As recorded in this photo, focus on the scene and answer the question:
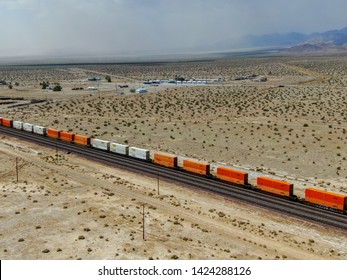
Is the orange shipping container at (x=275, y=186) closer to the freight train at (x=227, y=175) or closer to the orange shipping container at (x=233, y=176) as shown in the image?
the freight train at (x=227, y=175)

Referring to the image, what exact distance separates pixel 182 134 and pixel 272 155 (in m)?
19.9

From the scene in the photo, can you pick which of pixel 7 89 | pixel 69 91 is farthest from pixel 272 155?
pixel 7 89

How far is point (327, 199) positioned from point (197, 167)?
58.1 ft

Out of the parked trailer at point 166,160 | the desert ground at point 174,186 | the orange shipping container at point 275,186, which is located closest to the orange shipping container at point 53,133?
the desert ground at point 174,186

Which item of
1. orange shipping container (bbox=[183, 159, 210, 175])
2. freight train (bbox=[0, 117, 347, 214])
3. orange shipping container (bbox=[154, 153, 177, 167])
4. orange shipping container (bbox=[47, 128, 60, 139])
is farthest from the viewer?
orange shipping container (bbox=[47, 128, 60, 139])

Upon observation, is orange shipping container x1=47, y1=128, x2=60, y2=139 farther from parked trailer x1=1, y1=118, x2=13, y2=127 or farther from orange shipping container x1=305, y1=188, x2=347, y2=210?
orange shipping container x1=305, y1=188, x2=347, y2=210

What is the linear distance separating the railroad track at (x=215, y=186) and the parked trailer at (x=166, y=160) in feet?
2.50

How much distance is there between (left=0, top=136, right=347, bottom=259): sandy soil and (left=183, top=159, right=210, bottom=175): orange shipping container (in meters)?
5.52

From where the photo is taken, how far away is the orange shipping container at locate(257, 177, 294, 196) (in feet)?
151

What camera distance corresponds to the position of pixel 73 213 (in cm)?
4184

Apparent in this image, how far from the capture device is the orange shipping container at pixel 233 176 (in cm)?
5028

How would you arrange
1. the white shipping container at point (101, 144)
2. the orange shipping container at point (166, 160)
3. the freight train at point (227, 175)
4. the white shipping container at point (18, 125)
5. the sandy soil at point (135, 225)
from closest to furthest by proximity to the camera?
the sandy soil at point (135, 225) → the freight train at point (227, 175) → the orange shipping container at point (166, 160) → the white shipping container at point (101, 144) → the white shipping container at point (18, 125)

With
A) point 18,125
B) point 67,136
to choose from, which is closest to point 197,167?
point 67,136

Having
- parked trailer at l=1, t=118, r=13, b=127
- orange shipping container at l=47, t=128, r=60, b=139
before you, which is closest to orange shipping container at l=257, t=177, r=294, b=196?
orange shipping container at l=47, t=128, r=60, b=139
